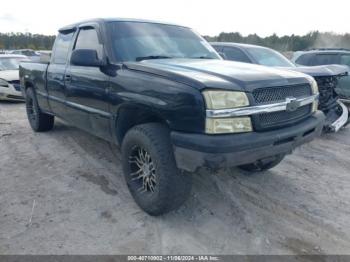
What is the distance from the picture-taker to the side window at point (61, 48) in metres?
4.71

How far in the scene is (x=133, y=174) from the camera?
11.3ft

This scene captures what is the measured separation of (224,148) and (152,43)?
5.94ft

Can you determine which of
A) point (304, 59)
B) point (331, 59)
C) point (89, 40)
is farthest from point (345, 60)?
point (89, 40)

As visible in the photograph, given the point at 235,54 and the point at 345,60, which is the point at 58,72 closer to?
the point at 235,54

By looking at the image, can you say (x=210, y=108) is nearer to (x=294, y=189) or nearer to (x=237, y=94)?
(x=237, y=94)

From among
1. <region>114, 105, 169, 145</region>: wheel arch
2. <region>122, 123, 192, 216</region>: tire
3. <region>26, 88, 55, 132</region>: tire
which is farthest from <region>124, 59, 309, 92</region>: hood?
<region>26, 88, 55, 132</region>: tire

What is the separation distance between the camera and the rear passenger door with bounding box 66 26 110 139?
3639mm

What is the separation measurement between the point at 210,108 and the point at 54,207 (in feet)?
6.43

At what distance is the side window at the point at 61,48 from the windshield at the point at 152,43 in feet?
3.95

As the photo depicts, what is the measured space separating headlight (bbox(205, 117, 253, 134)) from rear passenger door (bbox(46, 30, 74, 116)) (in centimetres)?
271

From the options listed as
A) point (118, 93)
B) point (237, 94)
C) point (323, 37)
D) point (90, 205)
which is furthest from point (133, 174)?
point (323, 37)

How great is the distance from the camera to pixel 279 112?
2916 mm

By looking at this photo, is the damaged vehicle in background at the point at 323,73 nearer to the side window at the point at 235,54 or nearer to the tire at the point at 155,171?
the side window at the point at 235,54

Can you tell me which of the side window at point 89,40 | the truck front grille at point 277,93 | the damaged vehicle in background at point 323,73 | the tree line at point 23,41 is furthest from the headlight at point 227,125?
the tree line at point 23,41
